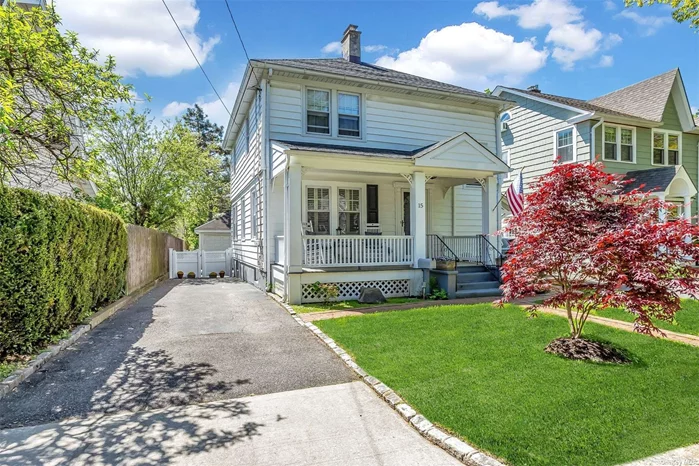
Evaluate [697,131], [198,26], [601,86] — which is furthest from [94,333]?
[601,86]

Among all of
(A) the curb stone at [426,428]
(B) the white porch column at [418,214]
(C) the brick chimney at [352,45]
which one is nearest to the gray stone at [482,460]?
(A) the curb stone at [426,428]

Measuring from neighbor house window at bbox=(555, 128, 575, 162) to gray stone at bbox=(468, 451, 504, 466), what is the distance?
1551 centimetres

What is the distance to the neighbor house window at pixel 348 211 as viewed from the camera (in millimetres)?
11797

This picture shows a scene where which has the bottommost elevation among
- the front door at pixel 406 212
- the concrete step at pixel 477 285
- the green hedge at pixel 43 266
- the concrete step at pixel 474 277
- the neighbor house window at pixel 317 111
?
the concrete step at pixel 477 285

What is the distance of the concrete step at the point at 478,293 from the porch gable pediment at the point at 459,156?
3.35 m

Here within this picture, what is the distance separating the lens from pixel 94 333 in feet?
21.7

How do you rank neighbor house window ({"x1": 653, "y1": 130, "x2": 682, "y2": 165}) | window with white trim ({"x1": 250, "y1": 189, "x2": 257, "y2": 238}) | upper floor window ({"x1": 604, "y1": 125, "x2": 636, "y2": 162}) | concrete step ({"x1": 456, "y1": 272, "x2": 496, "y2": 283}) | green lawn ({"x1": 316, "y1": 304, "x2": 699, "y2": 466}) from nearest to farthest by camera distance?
1. green lawn ({"x1": 316, "y1": 304, "x2": 699, "y2": 466})
2. concrete step ({"x1": 456, "y1": 272, "x2": 496, "y2": 283})
3. window with white trim ({"x1": 250, "y1": 189, "x2": 257, "y2": 238})
4. upper floor window ({"x1": 604, "y1": 125, "x2": 636, "y2": 162})
5. neighbor house window ({"x1": 653, "y1": 130, "x2": 682, "y2": 165})

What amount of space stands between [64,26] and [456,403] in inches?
344

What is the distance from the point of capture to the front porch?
913 centimetres

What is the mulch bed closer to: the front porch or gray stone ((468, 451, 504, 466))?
gray stone ((468, 451, 504, 466))

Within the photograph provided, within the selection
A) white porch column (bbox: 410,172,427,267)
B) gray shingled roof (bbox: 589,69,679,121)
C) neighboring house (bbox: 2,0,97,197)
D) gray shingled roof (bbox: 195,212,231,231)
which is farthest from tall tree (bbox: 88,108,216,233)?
gray shingled roof (bbox: 589,69,679,121)

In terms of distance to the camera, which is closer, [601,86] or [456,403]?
[456,403]

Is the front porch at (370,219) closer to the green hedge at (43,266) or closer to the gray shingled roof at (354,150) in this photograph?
the gray shingled roof at (354,150)

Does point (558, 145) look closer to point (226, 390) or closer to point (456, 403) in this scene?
point (456, 403)
